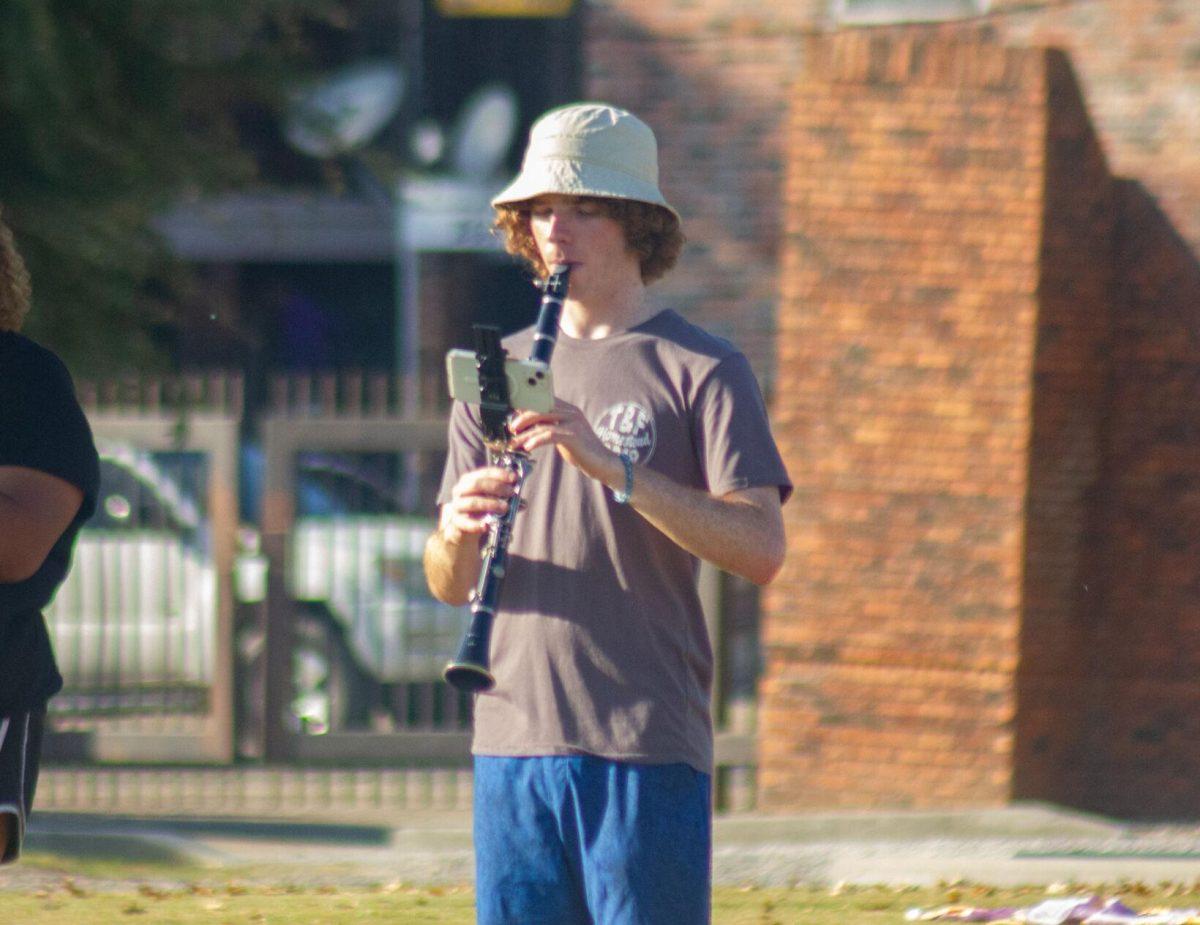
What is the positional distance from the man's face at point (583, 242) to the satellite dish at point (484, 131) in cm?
1507

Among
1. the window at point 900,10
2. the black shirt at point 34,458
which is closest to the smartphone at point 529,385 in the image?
the black shirt at point 34,458

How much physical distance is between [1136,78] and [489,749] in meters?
6.10

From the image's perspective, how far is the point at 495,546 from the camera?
352 cm

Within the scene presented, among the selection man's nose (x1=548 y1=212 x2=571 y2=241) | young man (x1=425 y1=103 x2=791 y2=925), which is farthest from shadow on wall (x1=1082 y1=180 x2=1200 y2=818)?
man's nose (x1=548 y1=212 x2=571 y2=241)

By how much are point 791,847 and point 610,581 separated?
4516mm

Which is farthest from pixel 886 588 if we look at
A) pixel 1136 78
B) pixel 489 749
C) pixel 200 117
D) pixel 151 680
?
pixel 489 749

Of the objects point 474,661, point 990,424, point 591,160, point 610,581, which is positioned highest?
point 591,160

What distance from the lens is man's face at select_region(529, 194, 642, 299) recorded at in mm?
3562

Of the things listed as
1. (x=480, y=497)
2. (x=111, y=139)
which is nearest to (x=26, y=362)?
(x=480, y=497)

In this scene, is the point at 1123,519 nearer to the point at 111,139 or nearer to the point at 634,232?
the point at 111,139

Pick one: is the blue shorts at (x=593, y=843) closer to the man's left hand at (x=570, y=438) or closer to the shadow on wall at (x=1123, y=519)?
the man's left hand at (x=570, y=438)

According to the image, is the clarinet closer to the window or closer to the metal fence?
the metal fence

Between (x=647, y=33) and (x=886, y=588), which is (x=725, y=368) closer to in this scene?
(x=886, y=588)

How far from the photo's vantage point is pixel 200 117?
10555 mm
